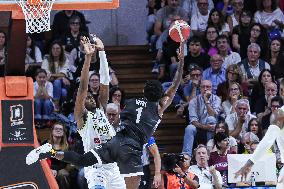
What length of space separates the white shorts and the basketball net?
1.90 metres

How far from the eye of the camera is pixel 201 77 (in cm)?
1467

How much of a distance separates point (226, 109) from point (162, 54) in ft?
6.04

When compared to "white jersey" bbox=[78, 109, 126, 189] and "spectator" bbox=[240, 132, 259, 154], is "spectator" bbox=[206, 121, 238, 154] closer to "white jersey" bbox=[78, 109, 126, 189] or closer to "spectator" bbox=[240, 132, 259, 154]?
"spectator" bbox=[240, 132, 259, 154]

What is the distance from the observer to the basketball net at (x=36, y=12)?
1084cm

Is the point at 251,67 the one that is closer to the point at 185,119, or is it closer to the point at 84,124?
the point at 185,119

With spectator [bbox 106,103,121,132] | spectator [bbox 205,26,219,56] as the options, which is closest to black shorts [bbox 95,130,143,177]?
spectator [bbox 106,103,121,132]

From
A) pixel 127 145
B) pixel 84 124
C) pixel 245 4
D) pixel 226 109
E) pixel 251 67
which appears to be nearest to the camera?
pixel 127 145

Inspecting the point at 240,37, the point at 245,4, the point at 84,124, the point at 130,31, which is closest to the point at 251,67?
the point at 240,37

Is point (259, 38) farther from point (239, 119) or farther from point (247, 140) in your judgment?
point (247, 140)

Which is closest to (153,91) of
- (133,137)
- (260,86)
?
(133,137)

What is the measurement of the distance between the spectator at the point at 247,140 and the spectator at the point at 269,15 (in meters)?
3.47

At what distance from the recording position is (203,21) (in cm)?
1594

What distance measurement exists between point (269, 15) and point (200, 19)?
4.32ft

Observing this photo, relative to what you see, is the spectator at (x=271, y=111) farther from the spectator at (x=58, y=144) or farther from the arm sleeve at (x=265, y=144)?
the arm sleeve at (x=265, y=144)
